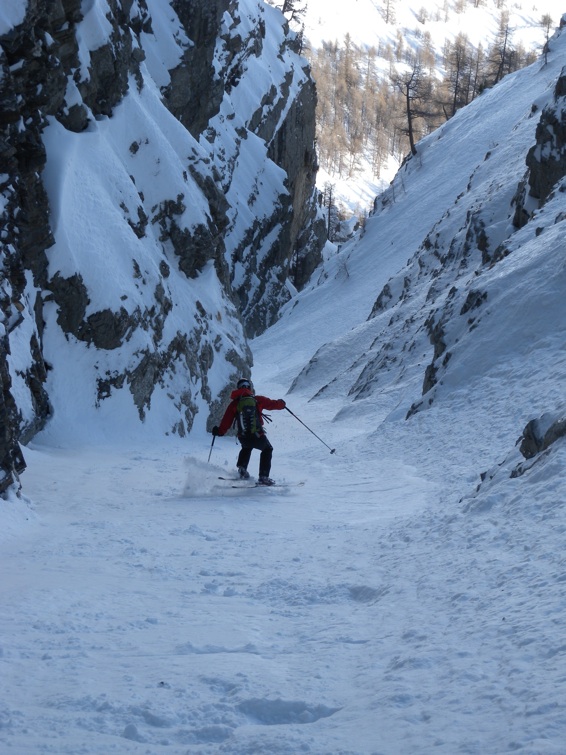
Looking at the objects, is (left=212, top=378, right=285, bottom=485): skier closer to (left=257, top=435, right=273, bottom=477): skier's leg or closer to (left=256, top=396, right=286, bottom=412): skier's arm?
(left=257, top=435, right=273, bottom=477): skier's leg

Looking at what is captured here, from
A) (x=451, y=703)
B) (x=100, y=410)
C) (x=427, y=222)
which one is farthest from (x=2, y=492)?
(x=427, y=222)

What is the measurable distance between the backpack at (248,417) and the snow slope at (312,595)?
2.90 ft

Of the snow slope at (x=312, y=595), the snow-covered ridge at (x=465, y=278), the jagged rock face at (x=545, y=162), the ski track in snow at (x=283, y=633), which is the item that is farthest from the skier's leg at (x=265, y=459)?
the jagged rock face at (x=545, y=162)

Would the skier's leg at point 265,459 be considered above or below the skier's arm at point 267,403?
below

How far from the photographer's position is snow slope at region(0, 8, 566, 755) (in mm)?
3846

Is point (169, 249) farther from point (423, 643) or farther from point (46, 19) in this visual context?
point (423, 643)

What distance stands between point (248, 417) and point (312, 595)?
660 centimetres

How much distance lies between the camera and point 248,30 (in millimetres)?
55906

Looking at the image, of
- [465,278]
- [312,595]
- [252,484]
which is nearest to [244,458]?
[252,484]

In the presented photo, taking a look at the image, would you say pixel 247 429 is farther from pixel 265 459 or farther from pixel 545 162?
pixel 545 162

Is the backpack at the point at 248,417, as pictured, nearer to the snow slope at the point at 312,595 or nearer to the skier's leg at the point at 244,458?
the skier's leg at the point at 244,458

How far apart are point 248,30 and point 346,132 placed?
119 m

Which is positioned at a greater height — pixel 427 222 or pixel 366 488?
pixel 427 222

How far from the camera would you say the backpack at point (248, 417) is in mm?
12531
